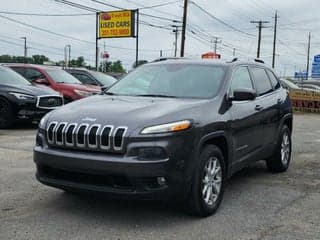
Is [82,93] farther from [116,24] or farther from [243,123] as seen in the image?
[116,24]

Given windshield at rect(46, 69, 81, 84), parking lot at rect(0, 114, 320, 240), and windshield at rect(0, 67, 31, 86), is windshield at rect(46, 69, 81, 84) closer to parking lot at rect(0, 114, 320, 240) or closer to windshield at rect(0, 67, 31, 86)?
windshield at rect(0, 67, 31, 86)

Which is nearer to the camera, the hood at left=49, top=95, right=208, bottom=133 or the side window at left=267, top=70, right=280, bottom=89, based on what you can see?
the hood at left=49, top=95, right=208, bottom=133

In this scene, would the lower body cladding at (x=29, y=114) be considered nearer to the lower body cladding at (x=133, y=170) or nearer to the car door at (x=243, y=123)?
the car door at (x=243, y=123)

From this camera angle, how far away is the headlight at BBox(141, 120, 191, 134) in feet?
15.7

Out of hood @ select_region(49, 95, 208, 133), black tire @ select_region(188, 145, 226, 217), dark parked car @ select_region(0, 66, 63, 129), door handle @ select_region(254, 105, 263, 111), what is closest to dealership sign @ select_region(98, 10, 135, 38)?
dark parked car @ select_region(0, 66, 63, 129)

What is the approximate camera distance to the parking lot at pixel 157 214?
4.78 m

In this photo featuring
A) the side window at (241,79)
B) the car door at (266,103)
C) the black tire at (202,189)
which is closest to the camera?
Answer: the black tire at (202,189)

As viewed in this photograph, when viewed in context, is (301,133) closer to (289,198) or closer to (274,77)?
(274,77)

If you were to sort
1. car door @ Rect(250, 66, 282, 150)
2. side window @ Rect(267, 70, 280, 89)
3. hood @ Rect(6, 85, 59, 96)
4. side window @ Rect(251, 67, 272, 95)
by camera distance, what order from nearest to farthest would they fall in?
1. car door @ Rect(250, 66, 282, 150)
2. side window @ Rect(251, 67, 272, 95)
3. side window @ Rect(267, 70, 280, 89)
4. hood @ Rect(6, 85, 59, 96)

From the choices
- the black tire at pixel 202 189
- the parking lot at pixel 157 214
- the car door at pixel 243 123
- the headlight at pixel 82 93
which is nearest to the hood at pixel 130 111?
the black tire at pixel 202 189

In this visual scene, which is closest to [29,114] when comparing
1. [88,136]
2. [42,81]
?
[42,81]

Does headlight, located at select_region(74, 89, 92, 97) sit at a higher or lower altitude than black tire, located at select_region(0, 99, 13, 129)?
higher

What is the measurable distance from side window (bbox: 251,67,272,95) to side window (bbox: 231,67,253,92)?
0.27m

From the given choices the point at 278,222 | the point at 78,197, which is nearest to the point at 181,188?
the point at 278,222
